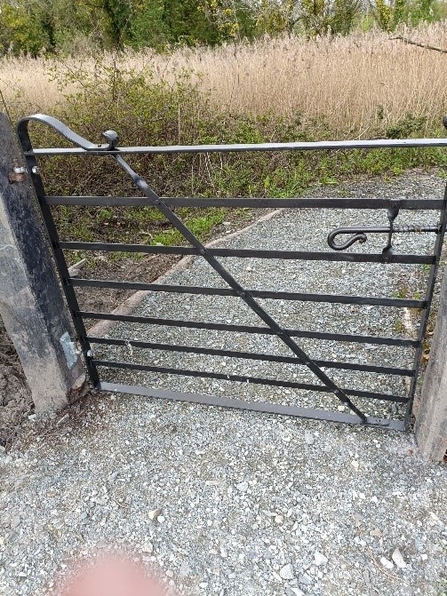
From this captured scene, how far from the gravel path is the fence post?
0.69 ft

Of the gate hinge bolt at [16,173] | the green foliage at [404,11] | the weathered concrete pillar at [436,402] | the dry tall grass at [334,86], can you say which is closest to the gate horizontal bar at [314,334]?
the weathered concrete pillar at [436,402]

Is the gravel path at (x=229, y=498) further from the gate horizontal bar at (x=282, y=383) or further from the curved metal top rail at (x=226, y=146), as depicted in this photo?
the curved metal top rail at (x=226, y=146)

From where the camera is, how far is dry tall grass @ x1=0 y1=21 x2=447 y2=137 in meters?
6.16

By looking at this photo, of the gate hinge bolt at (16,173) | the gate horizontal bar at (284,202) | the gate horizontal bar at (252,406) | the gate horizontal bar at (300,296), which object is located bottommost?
the gate horizontal bar at (252,406)

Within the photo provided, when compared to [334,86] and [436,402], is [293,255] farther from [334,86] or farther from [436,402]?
[334,86]

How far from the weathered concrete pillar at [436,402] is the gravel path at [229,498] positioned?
89 mm

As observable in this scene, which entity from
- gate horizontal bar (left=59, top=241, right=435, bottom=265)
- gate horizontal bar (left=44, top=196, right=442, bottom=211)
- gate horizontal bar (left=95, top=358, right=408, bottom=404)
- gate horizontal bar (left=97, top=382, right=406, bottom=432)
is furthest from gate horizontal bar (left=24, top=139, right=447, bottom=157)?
gate horizontal bar (left=97, top=382, right=406, bottom=432)

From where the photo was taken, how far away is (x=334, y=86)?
6.15m

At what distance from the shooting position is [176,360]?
2920mm

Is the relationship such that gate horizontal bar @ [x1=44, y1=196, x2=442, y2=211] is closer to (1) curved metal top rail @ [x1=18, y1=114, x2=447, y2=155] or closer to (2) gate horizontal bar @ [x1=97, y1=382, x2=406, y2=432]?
(1) curved metal top rail @ [x1=18, y1=114, x2=447, y2=155]

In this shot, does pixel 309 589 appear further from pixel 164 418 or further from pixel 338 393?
pixel 164 418

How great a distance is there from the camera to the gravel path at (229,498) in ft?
5.62

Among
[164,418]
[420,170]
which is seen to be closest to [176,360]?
[164,418]

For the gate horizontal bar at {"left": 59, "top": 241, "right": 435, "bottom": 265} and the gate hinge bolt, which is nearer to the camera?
the gate horizontal bar at {"left": 59, "top": 241, "right": 435, "bottom": 265}
